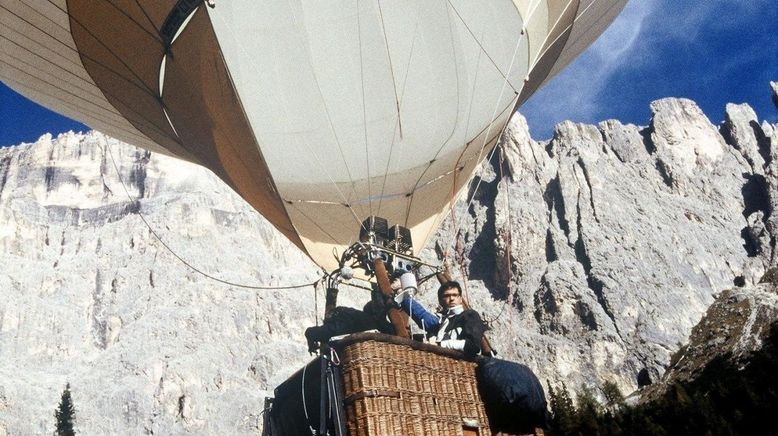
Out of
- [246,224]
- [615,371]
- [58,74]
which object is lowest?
[58,74]

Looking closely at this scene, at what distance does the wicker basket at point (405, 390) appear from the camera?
14.9ft

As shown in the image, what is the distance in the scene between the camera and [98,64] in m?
8.45

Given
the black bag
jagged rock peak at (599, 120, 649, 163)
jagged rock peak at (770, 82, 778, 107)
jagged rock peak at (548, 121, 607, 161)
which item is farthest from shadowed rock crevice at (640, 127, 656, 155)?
the black bag

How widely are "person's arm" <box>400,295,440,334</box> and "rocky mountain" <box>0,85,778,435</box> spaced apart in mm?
47036

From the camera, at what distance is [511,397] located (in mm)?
5098

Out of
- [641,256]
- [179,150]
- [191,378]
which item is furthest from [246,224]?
[179,150]

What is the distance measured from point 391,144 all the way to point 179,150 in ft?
9.62

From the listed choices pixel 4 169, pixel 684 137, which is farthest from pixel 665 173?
pixel 4 169

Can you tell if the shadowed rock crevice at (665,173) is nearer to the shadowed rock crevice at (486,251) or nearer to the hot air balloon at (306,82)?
the shadowed rock crevice at (486,251)

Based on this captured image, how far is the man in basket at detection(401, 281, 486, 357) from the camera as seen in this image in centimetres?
555

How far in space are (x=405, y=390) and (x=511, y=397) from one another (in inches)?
33.4

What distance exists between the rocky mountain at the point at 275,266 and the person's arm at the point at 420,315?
154 ft

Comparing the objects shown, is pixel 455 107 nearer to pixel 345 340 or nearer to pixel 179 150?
pixel 179 150

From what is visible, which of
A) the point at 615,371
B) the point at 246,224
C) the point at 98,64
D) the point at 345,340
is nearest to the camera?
the point at 345,340
